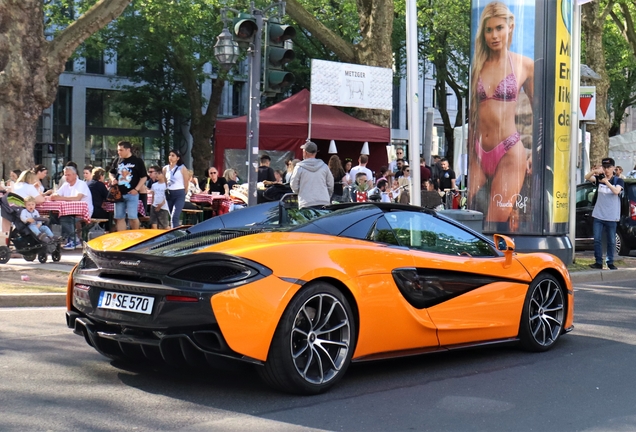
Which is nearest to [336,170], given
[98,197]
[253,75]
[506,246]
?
[98,197]

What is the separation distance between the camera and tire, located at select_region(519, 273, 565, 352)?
24.6 ft

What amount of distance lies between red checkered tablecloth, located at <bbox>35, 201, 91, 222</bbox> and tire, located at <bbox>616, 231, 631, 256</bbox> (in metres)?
10.1

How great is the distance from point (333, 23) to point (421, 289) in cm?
3597

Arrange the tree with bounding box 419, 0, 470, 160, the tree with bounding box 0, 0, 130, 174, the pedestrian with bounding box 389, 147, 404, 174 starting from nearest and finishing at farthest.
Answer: the tree with bounding box 0, 0, 130, 174, the pedestrian with bounding box 389, 147, 404, 174, the tree with bounding box 419, 0, 470, 160

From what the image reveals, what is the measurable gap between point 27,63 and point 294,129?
6.63 metres

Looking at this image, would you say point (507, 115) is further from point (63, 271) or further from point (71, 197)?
point (63, 271)

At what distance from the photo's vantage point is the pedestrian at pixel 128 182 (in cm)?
1476

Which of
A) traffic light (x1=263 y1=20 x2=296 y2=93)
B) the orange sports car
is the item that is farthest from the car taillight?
traffic light (x1=263 y1=20 x2=296 y2=93)

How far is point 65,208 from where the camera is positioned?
601 inches

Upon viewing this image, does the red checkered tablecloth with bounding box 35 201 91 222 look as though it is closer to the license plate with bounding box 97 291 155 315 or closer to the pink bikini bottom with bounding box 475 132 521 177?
the pink bikini bottom with bounding box 475 132 521 177

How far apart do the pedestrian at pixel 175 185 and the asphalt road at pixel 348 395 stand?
8512mm

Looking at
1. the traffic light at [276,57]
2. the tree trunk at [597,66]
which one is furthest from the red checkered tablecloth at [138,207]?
the tree trunk at [597,66]

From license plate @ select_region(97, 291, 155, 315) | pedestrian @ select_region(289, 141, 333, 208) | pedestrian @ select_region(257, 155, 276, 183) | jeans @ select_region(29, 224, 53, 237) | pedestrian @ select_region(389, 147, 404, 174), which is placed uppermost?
pedestrian @ select_region(389, 147, 404, 174)

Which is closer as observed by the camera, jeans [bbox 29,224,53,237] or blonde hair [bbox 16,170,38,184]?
jeans [bbox 29,224,53,237]
